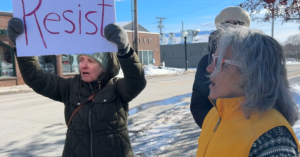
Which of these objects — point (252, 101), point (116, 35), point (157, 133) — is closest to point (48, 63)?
point (157, 133)

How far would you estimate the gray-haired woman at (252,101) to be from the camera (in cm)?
102

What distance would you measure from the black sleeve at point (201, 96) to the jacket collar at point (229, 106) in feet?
2.60

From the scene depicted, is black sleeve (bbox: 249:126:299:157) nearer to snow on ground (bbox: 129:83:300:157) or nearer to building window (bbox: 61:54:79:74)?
snow on ground (bbox: 129:83:300:157)

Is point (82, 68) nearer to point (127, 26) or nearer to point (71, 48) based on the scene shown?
point (71, 48)

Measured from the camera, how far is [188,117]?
20.3 feet

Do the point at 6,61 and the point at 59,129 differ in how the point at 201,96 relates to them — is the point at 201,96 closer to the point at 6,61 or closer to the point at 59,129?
the point at 59,129

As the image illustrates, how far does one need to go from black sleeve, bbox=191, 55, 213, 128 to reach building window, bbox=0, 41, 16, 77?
54.8ft

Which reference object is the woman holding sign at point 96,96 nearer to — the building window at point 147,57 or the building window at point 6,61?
the building window at point 6,61

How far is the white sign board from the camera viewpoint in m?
1.72

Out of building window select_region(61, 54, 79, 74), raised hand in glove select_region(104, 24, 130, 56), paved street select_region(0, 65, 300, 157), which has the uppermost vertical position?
raised hand in glove select_region(104, 24, 130, 56)

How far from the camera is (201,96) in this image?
214 centimetres

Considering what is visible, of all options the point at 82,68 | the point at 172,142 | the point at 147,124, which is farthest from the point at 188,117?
the point at 82,68

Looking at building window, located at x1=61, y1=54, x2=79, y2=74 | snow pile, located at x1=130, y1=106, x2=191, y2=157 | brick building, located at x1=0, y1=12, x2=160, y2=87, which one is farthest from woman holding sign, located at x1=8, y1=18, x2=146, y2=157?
building window, located at x1=61, y1=54, x2=79, y2=74

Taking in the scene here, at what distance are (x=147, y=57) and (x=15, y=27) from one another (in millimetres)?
30239
